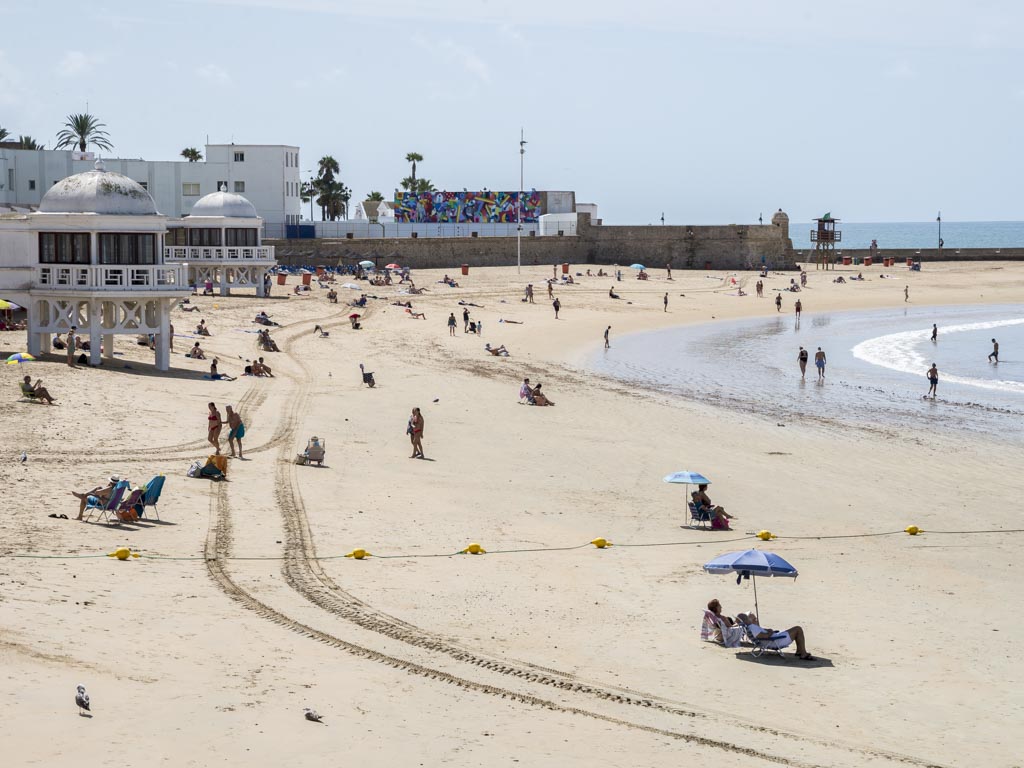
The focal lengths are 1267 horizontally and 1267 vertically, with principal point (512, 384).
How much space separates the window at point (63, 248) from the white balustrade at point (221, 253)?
2277cm

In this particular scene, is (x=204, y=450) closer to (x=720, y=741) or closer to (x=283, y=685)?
(x=283, y=685)

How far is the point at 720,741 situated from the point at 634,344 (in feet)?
119

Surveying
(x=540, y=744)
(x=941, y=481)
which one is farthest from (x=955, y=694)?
(x=941, y=481)

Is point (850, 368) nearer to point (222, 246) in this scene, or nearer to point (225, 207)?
point (222, 246)

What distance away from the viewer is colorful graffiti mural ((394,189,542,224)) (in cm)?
8162

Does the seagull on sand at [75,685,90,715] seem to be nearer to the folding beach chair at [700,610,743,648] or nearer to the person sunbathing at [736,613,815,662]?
the folding beach chair at [700,610,743,648]

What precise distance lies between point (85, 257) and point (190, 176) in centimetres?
4407

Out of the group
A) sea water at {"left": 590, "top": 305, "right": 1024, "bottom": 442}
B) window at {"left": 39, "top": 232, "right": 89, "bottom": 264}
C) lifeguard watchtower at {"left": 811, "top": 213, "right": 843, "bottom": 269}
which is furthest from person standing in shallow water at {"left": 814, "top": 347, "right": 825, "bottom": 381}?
lifeguard watchtower at {"left": 811, "top": 213, "right": 843, "bottom": 269}

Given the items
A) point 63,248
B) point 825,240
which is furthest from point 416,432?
point 825,240

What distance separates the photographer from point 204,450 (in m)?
21.3

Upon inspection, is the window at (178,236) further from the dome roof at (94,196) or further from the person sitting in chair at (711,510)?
the person sitting in chair at (711,510)

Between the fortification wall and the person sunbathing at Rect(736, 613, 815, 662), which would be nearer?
the person sunbathing at Rect(736, 613, 815, 662)

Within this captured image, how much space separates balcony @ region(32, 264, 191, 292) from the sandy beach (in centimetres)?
190

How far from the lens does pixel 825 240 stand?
Result: 79.2m
